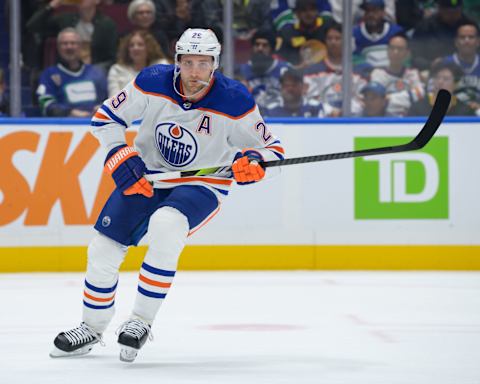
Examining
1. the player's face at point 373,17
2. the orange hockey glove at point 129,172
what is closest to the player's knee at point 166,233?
the orange hockey glove at point 129,172

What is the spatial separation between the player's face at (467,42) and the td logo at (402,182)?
1.81ft

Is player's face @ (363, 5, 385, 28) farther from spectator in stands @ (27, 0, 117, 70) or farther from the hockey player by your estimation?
the hockey player

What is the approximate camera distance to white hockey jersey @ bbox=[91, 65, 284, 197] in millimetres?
3838

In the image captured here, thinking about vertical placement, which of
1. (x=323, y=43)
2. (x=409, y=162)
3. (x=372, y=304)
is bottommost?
(x=372, y=304)

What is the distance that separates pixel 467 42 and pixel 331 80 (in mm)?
832

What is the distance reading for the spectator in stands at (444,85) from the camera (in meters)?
6.67

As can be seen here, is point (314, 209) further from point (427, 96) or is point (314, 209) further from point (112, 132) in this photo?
point (112, 132)

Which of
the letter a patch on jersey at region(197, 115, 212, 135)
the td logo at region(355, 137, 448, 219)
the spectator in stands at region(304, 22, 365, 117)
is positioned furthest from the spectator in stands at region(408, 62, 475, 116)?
the letter a patch on jersey at region(197, 115, 212, 135)

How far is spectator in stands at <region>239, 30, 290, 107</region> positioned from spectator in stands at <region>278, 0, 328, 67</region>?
0.06m

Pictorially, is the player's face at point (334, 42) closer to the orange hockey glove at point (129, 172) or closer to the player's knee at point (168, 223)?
the orange hockey glove at point (129, 172)

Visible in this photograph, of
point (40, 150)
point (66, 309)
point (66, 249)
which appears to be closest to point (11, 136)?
point (40, 150)

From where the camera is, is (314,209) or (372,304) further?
(314,209)

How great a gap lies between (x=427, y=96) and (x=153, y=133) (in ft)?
10.4

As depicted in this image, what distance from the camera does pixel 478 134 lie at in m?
6.56
